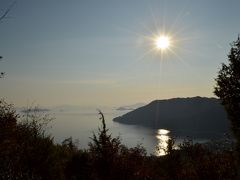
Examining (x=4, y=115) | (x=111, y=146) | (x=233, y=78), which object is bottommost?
(x=111, y=146)

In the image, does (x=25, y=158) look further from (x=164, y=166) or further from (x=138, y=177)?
(x=164, y=166)

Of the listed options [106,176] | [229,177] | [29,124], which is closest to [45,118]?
[29,124]

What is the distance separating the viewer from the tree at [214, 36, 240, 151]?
35219 mm

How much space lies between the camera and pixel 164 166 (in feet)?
199

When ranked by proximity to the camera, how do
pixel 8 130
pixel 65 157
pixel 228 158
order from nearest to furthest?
pixel 8 130 < pixel 228 158 < pixel 65 157

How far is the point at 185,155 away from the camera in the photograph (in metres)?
73.9

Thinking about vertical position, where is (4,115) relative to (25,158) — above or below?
above

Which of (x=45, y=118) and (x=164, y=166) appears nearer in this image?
(x=45, y=118)

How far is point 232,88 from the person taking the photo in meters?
36.2

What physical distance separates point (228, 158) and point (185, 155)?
30.3 metres

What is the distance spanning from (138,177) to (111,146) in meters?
4.76

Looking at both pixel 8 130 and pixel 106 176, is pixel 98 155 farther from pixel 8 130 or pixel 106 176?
pixel 8 130

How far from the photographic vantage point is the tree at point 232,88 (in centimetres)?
3522

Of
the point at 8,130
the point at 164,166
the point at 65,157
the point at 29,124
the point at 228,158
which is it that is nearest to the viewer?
the point at 8,130
